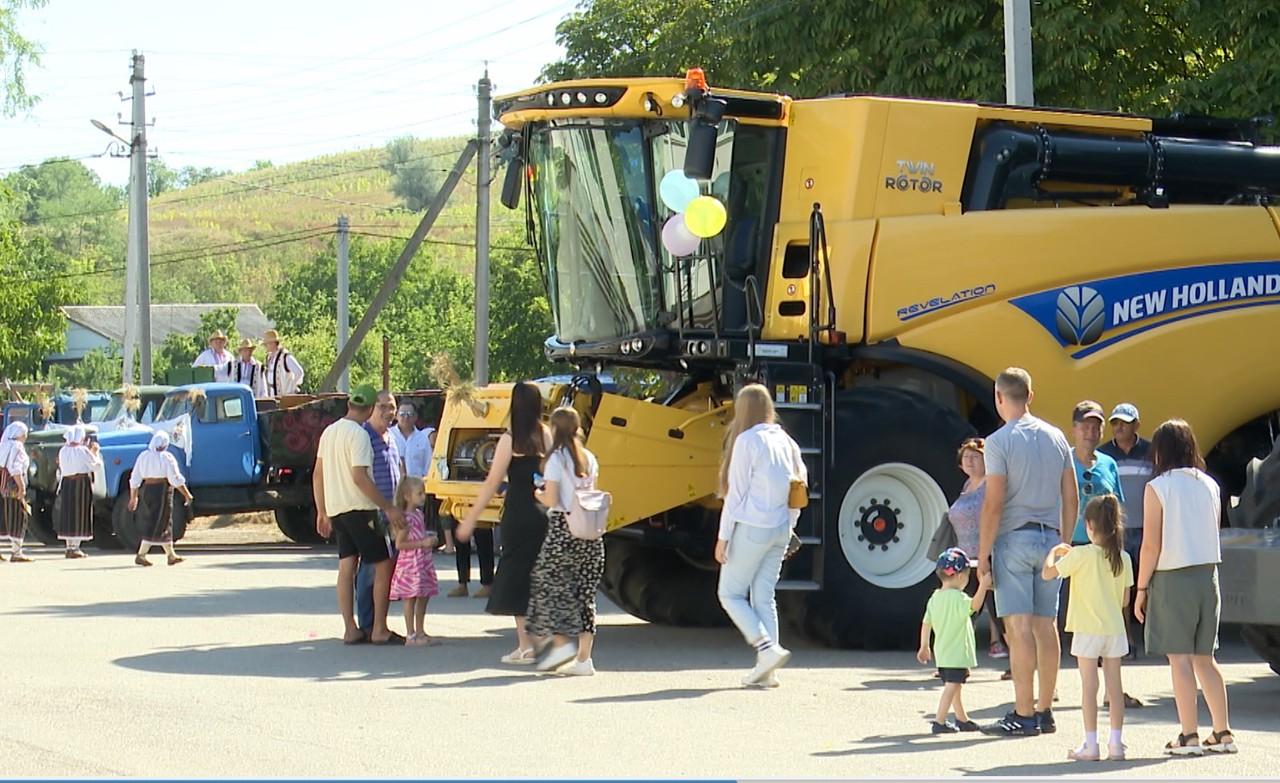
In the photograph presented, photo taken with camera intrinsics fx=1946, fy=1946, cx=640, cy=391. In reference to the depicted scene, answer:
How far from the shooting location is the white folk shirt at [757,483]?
1111cm

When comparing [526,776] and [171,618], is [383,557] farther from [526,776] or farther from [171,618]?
[526,776]

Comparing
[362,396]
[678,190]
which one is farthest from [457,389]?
[678,190]

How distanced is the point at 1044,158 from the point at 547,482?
188 inches

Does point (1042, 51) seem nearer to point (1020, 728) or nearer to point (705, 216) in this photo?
point (705, 216)

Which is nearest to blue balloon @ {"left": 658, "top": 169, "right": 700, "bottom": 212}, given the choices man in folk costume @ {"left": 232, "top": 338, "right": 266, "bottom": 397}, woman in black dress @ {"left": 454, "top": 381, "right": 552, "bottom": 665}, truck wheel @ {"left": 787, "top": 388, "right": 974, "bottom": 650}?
truck wheel @ {"left": 787, "top": 388, "right": 974, "bottom": 650}

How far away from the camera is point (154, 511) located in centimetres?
2175

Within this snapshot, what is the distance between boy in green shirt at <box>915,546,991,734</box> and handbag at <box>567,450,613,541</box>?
9.17ft

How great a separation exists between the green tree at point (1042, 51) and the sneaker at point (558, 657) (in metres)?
10.4

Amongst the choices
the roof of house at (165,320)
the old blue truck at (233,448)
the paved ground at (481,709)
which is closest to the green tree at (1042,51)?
the old blue truck at (233,448)

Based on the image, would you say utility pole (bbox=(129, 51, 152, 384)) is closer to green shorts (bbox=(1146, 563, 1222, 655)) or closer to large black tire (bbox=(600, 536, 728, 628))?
large black tire (bbox=(600, 536, 728, 628))

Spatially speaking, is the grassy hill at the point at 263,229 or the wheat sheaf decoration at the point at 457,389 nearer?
the wheat sheaf decoration at the point at 457,389

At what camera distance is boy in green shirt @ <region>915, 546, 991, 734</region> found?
9.49 metres

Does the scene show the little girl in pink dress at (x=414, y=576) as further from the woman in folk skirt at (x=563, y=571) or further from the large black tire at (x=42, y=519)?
the large black tire at (x=42, y=519)

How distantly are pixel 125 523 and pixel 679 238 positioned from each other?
12899 millimetres
